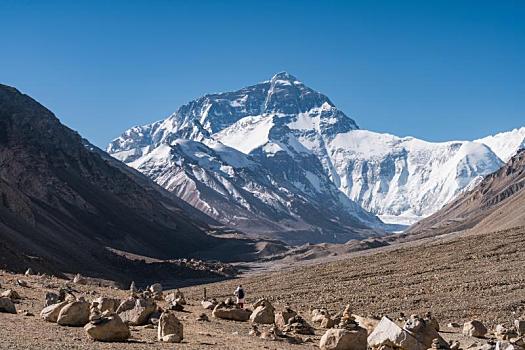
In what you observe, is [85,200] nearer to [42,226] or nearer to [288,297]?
[42,226]

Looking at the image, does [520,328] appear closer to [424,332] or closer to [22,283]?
[424,332]

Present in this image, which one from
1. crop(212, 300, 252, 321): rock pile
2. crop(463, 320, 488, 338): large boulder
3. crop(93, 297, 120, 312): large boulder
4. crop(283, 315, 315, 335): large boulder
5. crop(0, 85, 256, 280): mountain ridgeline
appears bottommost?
crop(463, 320, 488, 338): large boulder

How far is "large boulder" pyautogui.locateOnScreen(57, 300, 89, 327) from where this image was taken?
18.8 metres

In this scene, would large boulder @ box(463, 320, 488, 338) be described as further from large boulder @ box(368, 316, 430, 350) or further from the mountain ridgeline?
the mountain ridgeline

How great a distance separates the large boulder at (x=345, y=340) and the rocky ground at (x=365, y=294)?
3.79 ft

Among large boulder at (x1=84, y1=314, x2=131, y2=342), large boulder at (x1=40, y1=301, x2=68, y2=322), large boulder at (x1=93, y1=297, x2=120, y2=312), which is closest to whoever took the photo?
large boulder at (x1=84, y1=314, x2=131, y2=342)

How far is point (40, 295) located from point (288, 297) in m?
22.7

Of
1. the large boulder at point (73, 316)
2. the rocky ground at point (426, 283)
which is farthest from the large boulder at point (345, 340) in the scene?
the rocky ground at point (426, 283)

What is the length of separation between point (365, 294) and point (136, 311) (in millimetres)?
Answer: 24749

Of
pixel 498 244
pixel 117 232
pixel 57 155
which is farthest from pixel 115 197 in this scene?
pixel 498 244

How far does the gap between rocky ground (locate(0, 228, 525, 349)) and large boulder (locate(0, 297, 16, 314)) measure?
1.65ft

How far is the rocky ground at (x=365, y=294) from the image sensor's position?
18.3 metres

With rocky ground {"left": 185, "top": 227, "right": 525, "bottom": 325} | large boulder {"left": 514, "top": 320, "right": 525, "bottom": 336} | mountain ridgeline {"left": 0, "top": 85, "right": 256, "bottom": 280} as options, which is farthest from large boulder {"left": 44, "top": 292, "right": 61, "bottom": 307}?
mountain ridgeline {"left": 0, "top": 85, "right": 256, "bottom": 280}

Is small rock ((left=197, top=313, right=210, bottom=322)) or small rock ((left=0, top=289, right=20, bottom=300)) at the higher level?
small rock ((left=0, top=289, right=20, bottom=300))
